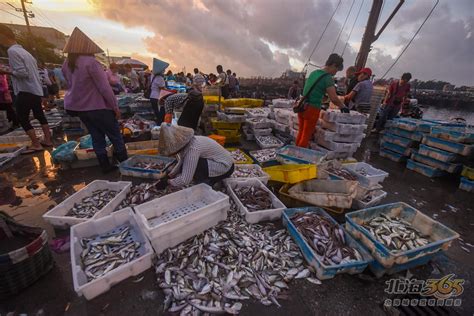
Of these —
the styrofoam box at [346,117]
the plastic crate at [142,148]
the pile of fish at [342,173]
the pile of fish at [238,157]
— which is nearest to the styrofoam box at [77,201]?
→ the plastic crate at [142,148]

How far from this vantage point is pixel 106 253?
2639mm

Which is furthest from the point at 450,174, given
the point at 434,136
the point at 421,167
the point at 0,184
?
the point at 0,184

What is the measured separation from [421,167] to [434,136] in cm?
94

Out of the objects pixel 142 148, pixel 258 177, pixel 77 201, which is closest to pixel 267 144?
pixel 258 177

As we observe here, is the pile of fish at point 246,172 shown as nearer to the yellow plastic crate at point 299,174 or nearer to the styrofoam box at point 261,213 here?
the yellow plastic crate at point 299,174

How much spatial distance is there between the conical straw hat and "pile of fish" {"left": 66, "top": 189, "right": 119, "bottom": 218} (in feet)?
8.65

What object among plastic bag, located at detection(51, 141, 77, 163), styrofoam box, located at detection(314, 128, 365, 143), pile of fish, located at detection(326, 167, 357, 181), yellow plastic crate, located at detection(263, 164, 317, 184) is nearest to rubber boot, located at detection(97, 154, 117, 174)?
plastic bag, located at detection(51, 141, 77, 163)

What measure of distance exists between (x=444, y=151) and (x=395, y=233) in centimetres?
467

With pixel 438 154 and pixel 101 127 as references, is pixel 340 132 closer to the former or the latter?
pixel 438 154

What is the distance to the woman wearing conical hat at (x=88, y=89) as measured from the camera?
12.8 feet

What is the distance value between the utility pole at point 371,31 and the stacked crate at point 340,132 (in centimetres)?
570

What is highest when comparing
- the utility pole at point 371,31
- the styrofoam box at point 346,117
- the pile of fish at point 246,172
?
the utility pole at point 371,31

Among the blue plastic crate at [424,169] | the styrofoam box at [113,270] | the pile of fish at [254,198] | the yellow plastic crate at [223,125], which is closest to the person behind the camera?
the styrofoam box at [113,270]

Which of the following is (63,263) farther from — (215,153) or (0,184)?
(0,184)
